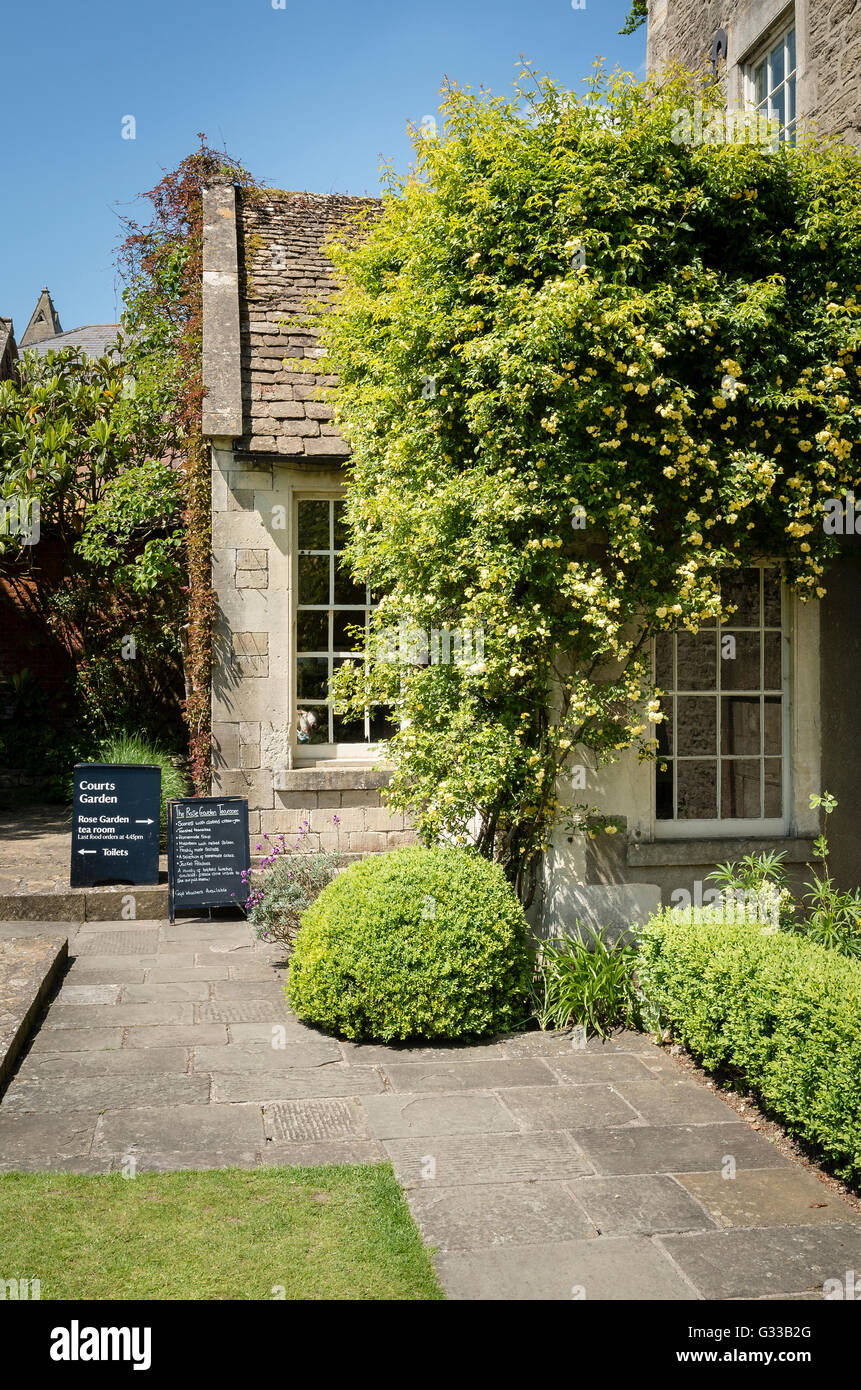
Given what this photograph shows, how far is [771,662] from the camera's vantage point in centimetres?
780

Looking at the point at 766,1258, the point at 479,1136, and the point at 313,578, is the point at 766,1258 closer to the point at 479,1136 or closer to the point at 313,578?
the point at 479,1136

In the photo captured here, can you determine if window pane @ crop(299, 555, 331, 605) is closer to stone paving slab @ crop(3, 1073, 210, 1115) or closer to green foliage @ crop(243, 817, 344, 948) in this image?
green foliage @ crop(243, 817, 344, 948)

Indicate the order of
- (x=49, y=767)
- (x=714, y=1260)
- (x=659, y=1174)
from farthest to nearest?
1. (x=49, y=767)
2. (x=659, y=1174)
3. (x=714, y=1260)

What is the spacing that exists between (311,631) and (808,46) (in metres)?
6.39

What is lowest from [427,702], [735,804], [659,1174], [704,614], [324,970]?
[659,1174]

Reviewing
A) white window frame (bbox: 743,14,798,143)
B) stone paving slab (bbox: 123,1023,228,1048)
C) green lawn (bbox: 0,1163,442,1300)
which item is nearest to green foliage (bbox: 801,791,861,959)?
green lawn (bbox: 0,1163,442,1300)

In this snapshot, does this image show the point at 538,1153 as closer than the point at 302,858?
Yes

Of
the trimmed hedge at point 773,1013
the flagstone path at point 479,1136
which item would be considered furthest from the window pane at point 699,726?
the flagstone path at point 479,1136

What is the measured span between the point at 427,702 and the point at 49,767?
25.8ft

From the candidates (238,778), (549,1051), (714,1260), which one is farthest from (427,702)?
(714,1260)

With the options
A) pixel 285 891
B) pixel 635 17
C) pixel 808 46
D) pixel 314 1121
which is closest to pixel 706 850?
pixel 285 891

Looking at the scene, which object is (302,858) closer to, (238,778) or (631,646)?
(238,778)

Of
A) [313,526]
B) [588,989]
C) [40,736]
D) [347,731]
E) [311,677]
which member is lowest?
[588,989]
